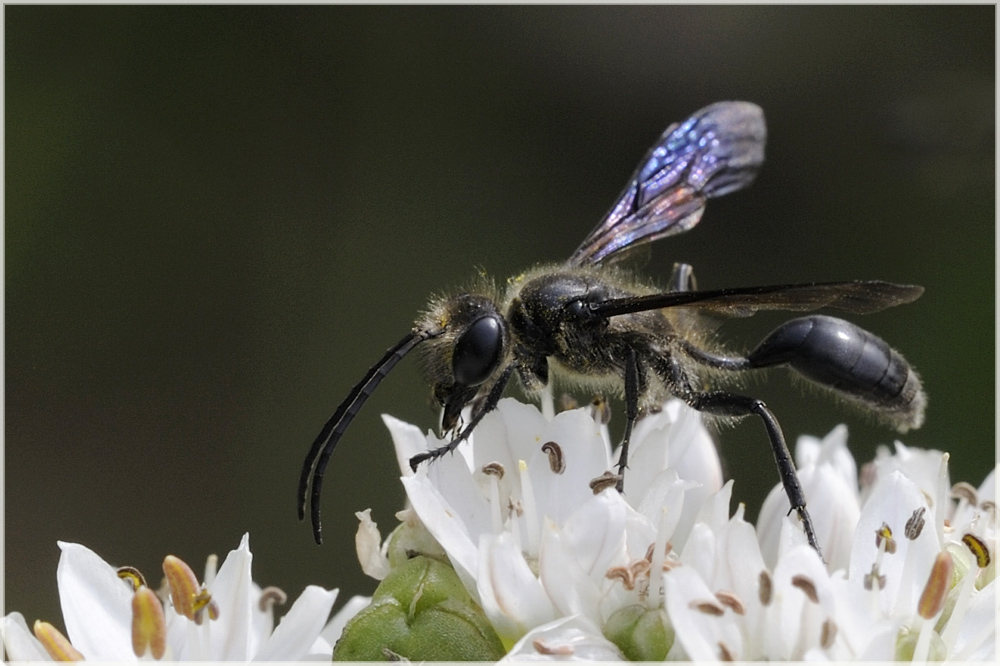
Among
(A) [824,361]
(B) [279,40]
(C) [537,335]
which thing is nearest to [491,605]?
(C) [537,335]

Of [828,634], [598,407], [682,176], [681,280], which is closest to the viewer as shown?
[828,634]

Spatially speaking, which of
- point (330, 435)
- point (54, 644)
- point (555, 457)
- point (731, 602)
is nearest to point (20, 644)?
point (54, 644)

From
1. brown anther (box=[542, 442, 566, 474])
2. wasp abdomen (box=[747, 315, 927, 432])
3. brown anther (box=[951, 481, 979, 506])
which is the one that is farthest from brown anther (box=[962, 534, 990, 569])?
brown anther (box=[542, 442, 566, 474])

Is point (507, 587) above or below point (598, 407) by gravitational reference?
below

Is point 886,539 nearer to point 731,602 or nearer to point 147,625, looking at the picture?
point 731,602

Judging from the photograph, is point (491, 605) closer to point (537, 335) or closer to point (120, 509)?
point (537, 335)

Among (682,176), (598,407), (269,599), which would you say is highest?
(682,176)
